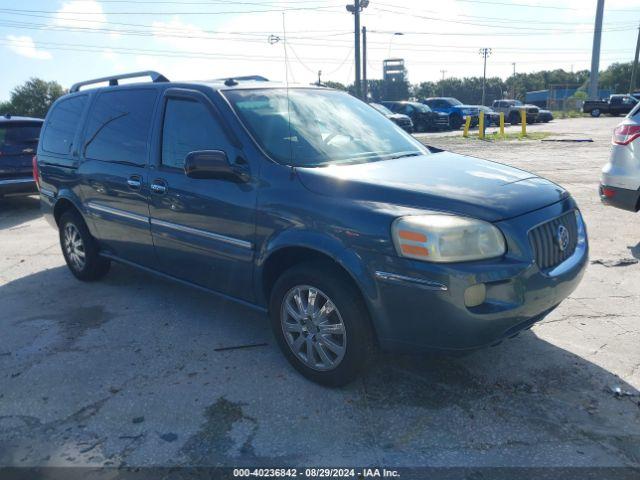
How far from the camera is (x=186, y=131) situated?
399cm

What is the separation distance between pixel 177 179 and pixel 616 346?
3.28 meters

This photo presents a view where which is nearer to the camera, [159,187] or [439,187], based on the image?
[439,187]

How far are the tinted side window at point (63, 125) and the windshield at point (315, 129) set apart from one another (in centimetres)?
223

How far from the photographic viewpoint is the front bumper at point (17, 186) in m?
9.14

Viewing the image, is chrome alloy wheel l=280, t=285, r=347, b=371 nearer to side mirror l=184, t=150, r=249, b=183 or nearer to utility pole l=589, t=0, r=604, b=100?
side mirror l=184, t=150, r=249, b=183

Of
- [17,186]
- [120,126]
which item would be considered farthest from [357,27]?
[120,126]

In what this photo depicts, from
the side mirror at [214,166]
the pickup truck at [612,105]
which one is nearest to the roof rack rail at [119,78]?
the side mirror at [214,166]

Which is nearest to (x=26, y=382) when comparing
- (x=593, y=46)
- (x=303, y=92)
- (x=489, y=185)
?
(x=303, y=92)

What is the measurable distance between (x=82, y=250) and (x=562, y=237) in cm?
434

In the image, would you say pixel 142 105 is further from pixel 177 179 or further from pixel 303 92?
pixel 303 92

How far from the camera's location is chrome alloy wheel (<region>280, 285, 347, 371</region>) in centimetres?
318

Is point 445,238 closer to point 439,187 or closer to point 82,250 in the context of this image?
point 439,187

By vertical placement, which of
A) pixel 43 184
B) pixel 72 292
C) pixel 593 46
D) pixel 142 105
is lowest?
pixel 72 292

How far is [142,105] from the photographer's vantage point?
438cm
